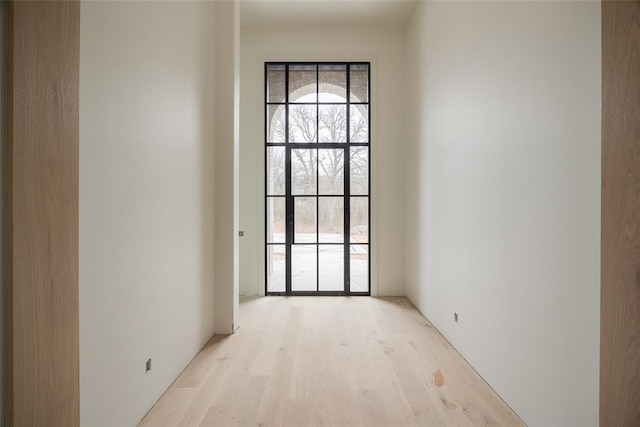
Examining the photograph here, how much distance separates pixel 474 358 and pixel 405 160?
9.16ft

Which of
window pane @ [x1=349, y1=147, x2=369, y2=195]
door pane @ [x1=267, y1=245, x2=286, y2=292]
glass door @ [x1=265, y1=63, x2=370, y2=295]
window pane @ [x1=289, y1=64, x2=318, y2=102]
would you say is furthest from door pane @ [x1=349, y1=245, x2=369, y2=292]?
window pane @ [x1=289, y1=64, x2=318, y2=102]

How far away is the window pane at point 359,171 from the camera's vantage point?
496 cm

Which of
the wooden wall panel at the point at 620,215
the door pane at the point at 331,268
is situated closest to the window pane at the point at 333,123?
the door pane at the point at 331,268

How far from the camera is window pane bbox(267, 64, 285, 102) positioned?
4957 millimetres

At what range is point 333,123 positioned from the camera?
4980 millimetres

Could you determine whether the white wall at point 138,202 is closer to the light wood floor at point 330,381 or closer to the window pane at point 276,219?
the light wood floor at point 330,381

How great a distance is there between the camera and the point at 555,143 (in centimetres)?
171

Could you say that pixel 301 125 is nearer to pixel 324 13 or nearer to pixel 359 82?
pixel 359 82

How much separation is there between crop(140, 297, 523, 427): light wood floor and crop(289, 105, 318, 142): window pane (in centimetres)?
246

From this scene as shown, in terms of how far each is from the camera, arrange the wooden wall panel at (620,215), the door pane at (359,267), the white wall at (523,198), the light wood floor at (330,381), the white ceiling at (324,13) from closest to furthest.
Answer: the wooden wall panel at (620,215) < the white wall at (523,198) < the light wood floor at (330,381) < the white ceiling at (324,13) < the door pane at (359,267)

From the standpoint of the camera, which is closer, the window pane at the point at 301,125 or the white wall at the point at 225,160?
the white wall at the point at 225,160

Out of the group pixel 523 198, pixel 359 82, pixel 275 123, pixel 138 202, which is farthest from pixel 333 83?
pixel 138 202

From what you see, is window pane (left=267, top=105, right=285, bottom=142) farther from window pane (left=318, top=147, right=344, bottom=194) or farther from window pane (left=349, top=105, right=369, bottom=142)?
window pane (left=349, top=105, right=369, bottom=142)

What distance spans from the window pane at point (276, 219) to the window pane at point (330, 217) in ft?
1.68
